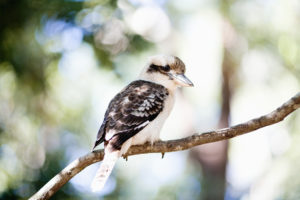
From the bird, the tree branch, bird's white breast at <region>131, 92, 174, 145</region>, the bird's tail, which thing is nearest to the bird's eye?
the bird

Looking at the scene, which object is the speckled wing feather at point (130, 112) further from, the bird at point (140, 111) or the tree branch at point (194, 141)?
the tree branch at point (194, 141)

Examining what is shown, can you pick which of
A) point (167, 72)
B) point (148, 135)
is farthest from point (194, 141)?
point (167, 72)

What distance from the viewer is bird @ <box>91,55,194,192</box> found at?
133 inches

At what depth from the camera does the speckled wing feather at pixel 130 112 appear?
11.5ft

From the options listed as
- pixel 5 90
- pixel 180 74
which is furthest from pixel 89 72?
pixel 180 74

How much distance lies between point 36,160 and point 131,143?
1.13m

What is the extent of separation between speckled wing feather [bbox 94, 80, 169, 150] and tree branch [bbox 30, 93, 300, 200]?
7.5 inches

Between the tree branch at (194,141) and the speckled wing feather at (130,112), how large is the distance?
19 cm

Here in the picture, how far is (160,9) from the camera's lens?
723 cm

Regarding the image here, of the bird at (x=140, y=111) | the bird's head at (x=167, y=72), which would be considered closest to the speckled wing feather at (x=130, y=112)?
the bird at (x=140, y=111)

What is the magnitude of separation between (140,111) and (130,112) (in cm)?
8

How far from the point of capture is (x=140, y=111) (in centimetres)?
371

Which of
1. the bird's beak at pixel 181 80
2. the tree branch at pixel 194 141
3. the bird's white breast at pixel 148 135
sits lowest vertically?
the tree branch at pixel 194 141

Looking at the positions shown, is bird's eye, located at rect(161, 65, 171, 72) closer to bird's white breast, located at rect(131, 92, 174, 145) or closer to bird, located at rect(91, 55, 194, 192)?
bird, located at rect(91, 55, 194, 192)
